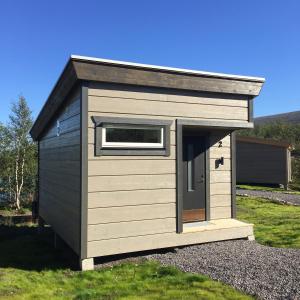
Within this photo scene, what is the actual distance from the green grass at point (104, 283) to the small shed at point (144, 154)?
449 mm

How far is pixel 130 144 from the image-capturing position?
649 cm

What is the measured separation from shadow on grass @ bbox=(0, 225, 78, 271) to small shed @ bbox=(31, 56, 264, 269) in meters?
0.47

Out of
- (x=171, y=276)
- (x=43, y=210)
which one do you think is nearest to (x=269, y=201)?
(x=43, y=210)

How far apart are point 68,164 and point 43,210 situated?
162 inches

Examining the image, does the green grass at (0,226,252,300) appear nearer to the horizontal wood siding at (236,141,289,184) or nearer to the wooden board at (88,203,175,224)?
the wooden board at (88,203,175,224)

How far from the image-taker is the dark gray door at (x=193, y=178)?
7727mm

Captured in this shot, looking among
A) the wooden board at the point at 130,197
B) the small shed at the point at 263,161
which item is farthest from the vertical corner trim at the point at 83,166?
the small shed at the point at 263,161

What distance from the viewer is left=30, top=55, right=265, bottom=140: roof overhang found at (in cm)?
601

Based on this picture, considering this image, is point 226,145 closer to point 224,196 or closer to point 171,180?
point 224,196

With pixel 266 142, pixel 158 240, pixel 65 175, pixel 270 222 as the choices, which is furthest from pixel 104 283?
pixel 266 142

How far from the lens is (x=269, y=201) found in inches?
621

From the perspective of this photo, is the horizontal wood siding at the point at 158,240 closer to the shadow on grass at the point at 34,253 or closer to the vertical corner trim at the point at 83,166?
the vertical corner trim at the point at 83,166

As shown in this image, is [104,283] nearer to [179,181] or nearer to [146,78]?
[179,181]

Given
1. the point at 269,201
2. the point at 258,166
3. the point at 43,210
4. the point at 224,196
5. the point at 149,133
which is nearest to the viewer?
the point at 149,133
